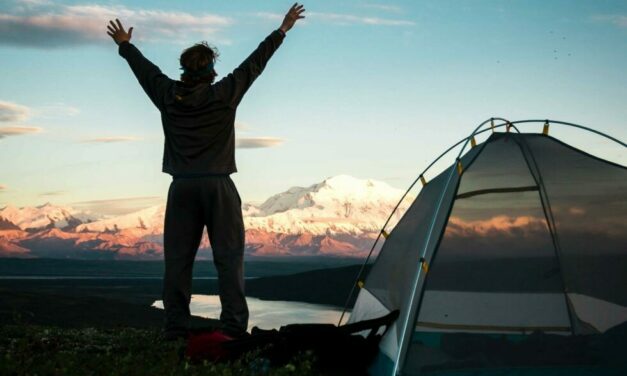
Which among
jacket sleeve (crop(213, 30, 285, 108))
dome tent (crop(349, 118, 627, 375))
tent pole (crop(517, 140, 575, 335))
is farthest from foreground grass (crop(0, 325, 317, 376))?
tent pole (crop(517, 140, 575, 335))

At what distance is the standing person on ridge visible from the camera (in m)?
8.52

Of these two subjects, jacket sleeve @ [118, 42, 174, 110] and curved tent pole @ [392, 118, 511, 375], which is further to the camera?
jacket sleeve @ [118, 42, 174, 110]

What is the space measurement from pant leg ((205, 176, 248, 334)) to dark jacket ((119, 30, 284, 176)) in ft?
0.87

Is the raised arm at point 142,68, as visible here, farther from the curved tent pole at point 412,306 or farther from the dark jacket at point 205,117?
the curved tent pole at point 412,306

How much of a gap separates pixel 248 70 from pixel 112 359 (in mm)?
3400

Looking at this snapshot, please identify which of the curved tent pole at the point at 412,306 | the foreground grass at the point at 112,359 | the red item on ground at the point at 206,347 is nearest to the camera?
the foreground grass at the point at 112,359

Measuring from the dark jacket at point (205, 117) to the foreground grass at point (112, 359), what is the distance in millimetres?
2012

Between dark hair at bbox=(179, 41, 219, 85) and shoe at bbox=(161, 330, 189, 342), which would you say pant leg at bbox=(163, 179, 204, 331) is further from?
dark hair at bbox=(179, 41, 219, 85)

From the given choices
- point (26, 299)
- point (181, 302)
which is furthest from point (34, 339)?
point (26, 299)

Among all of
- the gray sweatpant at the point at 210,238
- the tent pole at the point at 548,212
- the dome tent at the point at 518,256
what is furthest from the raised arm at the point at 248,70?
the tent pole at the point at 548,212

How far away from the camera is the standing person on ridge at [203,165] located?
8.52 meters

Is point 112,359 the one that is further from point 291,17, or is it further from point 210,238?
point 291,17

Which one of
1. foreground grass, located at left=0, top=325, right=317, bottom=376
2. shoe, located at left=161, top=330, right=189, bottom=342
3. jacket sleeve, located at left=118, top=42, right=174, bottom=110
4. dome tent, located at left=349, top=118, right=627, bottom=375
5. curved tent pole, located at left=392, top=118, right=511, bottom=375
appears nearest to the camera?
foreground grass, located at left=0, top=325, right=317, bottom=376

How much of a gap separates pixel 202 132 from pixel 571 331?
479 cm
